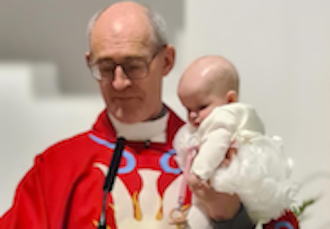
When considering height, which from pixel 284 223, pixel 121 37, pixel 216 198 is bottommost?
pixel 284 223

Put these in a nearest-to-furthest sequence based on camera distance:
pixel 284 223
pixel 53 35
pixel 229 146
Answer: pixel 229 146, pixel 284 223, pixel 53 35

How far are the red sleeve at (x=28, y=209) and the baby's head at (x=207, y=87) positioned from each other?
0.37 metres

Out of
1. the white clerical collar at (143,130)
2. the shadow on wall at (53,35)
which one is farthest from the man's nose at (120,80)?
the shadow on wall at (53,35)

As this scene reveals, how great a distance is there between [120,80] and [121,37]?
9 centimetres

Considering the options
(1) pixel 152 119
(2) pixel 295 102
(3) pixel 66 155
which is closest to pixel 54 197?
(3) pixel 66 155

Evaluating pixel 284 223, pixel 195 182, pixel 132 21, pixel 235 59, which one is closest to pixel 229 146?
pixel 195 182

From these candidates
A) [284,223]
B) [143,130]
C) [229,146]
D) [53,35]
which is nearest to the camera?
[229,146]

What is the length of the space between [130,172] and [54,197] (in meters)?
0.16

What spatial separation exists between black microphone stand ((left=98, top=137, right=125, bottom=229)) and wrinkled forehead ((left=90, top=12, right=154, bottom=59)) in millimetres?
194

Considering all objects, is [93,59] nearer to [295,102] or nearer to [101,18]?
→ [101,18]

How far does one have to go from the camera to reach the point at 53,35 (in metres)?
1.65

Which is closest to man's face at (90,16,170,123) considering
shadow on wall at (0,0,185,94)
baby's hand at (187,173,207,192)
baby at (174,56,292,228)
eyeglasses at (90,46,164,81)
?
eyeglasses at (90,46,164,81)

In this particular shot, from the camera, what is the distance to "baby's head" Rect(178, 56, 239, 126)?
100cm

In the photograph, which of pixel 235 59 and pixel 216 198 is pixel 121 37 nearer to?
pixel 216 198
